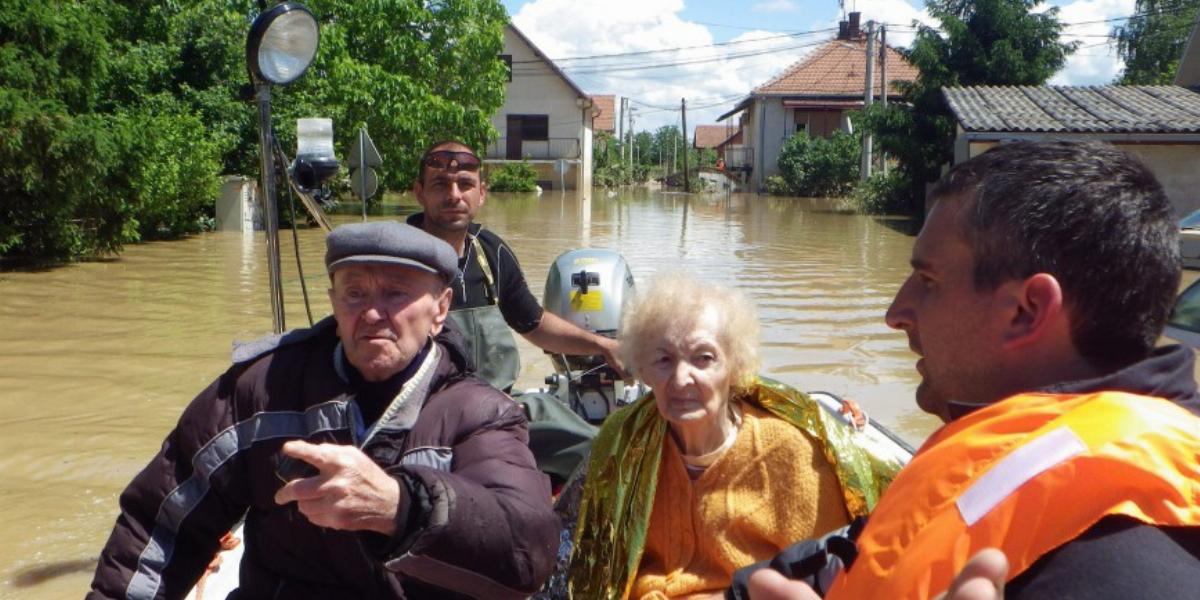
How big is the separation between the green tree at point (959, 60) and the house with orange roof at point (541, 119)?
863 inches

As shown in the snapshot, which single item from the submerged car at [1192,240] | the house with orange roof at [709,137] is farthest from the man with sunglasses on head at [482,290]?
the house with orange roof at [709,137]

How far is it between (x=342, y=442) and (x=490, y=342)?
6.75ft

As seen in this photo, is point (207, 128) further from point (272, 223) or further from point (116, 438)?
point (272, 223)

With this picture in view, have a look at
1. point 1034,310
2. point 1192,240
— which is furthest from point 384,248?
point 1192,240

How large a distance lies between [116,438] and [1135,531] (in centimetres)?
710

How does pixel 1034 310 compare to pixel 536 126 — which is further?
pixel 536 126

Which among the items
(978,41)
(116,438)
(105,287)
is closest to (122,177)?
(105,287)

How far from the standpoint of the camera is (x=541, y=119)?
49.5 metres

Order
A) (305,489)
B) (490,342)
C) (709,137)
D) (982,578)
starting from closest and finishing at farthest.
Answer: (982,578) < (305,489) < (490,342) < (709,137)

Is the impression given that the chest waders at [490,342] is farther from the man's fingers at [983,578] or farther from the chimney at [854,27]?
the chimney at [854,27]

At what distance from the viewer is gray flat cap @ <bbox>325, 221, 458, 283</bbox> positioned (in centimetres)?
261

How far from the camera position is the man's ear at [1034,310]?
1241 mm

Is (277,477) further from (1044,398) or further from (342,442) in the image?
(1044,398)

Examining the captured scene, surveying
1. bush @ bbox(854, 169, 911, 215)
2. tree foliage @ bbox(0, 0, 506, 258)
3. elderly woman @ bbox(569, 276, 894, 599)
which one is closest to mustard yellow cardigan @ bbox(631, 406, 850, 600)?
elderly woman @ bbox(569, 276, 894, 599)
